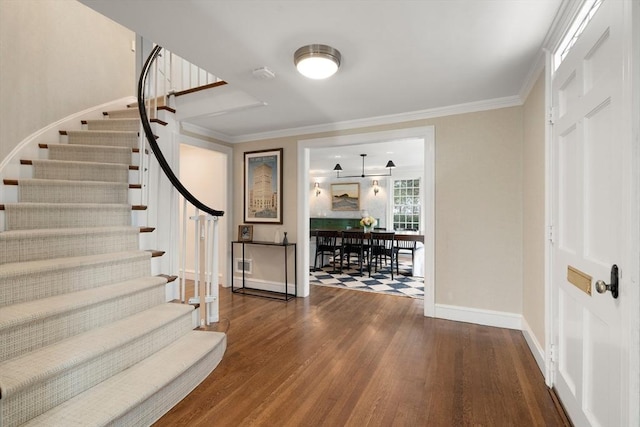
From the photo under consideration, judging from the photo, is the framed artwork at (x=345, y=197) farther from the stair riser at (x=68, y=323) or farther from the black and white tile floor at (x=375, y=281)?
the stair riser at (x=68, y=323)

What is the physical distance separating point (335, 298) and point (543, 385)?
248 cm

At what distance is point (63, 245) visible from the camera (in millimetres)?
2148

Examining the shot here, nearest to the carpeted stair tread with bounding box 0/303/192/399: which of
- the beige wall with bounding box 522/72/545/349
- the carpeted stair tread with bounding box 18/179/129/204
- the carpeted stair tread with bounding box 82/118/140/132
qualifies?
the carpeted stair tread with bounding box 18/179/129/204

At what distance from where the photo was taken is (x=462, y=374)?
2.20 meters

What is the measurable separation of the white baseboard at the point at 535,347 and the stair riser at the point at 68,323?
2954 mm

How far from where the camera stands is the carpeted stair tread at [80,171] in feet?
9.00

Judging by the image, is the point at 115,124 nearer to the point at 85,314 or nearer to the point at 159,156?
the point at 159,156

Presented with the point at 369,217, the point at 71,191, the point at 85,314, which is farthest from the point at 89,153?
the point at 369,217

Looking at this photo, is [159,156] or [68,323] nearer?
[68,323]

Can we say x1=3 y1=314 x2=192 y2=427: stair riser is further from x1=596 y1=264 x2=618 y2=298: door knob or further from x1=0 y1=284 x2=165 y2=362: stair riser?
x1=596 y1=264 x2=618 y2=298: door knob

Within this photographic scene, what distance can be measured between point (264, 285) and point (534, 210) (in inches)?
139

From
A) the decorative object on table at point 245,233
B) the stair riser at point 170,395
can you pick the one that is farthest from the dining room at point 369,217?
the stair riser at point 170,395

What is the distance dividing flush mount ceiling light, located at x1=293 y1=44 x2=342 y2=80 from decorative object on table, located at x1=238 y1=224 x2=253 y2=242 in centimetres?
283

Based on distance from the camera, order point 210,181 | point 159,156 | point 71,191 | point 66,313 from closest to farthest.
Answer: point 66,313 → point 159,156 → point 71,191 → point 210,181
